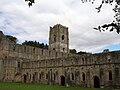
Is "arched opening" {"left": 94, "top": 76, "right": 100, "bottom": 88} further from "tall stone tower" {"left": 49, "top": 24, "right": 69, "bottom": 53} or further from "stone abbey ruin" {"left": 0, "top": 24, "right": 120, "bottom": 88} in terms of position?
"tall stone tower" {"left": 49, "top": 24, "right": 69, "bottom": 53}

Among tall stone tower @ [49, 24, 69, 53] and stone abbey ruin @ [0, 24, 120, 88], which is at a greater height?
tall stone tower @ [49, 24, 69, 53]

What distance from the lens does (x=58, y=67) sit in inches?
1660

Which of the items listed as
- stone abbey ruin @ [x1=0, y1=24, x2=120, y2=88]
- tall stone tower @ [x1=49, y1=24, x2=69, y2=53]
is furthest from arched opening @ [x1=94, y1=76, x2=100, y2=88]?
tall stone tower @ [x1=49, y1=24, x2=69, y2=53]

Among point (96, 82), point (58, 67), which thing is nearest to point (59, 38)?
point (58, 67)

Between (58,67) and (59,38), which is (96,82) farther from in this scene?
(59,38)

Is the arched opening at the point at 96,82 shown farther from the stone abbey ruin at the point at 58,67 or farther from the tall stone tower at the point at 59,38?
the tall stone tower at the point at 59,38

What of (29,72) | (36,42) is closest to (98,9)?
(29,72)

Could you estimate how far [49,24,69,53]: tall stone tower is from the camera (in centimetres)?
7394

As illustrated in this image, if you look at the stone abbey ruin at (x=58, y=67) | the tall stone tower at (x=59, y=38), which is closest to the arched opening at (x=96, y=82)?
the stone abbey ruin at (x=58, y=67)

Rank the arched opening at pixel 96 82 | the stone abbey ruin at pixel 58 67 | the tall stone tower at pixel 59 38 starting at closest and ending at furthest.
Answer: the stone abbey ruin at pixel 58 67 → the arched opening at pixel 96 82 → the tall stone tower at pixel 59 38

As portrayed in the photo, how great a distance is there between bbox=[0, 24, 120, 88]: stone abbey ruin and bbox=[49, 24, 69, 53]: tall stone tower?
806cm

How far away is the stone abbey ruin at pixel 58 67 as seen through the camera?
1294 inches

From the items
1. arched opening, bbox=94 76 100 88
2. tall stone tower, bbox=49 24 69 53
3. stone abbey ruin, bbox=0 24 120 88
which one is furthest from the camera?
tall stone tower, bbox=49 24 69 53

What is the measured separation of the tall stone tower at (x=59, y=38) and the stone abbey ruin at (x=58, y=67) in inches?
318
